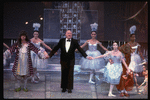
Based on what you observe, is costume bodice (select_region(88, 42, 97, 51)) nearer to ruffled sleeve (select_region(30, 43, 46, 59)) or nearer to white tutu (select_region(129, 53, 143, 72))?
white tutu (select_region(129, 53, 143, 72))

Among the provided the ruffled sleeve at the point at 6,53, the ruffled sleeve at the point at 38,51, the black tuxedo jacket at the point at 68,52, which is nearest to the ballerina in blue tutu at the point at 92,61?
the black tuxedo jacket at the point at 68,52

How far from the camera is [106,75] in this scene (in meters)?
3.74

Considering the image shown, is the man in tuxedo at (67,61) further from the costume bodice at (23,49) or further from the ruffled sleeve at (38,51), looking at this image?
the costume bodice at (23,49)

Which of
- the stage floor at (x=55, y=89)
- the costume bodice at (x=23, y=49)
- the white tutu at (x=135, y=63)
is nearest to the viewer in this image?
the stage floor at (x=55, y=89)

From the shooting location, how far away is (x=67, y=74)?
385cm

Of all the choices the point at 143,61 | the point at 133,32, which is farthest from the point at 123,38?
the point at 143,61

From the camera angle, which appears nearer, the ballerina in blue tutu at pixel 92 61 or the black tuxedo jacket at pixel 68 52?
the black tuxedo jacket at pixel 68 52

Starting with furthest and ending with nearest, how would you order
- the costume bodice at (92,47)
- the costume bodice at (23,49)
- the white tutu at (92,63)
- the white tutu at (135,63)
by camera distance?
1. the costume bodice at (92,47)
2. the white tutu at (92,63)
3. the white tutu at (135,63)
4. the costume bodice at (23,49)

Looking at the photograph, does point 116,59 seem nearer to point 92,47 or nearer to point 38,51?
point 92,47

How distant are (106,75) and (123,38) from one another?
97 centimetres

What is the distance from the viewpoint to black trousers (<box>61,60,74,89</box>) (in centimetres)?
382

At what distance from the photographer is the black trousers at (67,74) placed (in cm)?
382

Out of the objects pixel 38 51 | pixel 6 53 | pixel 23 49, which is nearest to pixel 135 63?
pixel 38 51

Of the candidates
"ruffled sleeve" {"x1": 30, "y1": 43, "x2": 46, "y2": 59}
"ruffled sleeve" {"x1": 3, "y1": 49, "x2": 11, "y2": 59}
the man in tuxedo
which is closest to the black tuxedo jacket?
the man in tuxedo
